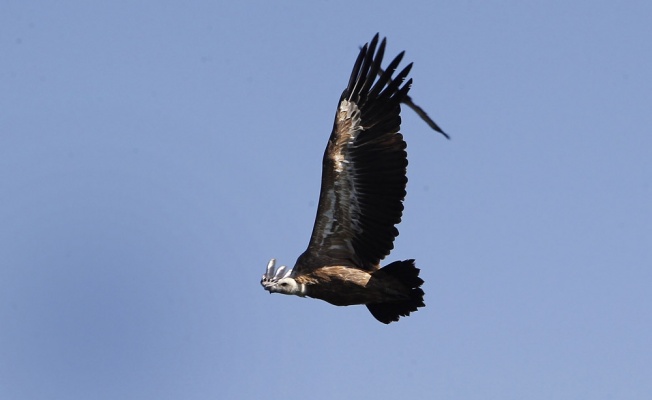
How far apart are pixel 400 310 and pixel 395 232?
109cm

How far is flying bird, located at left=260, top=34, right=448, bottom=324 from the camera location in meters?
10.5

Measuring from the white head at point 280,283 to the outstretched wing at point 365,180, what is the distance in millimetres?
268

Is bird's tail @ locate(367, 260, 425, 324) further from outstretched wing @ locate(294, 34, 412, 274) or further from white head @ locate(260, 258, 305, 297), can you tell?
white head @ locate(260, 258, 305, 297)

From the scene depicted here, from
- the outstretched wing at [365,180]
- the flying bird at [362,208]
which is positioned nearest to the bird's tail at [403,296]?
the flying bird at [362,208]

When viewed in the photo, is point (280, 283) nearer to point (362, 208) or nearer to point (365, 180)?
point (362, 208)

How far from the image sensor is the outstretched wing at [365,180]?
1063 centimetres

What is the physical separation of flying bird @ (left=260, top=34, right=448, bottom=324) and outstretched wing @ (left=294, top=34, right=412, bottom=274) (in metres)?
0.01

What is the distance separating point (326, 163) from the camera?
10.7 m

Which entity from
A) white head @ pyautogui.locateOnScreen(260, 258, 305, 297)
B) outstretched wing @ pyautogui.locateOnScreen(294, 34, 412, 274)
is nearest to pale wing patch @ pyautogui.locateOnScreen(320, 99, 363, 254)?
outstretched wing @ pyautogui.locateOnScreen(294, 34, 412, 274)

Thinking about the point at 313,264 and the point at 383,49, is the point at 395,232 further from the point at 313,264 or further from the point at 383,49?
the point at 383,49

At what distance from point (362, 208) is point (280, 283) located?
156cm

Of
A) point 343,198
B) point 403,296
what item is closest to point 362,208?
point 343,198

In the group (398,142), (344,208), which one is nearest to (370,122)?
(398,142)

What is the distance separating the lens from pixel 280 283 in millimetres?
10430
